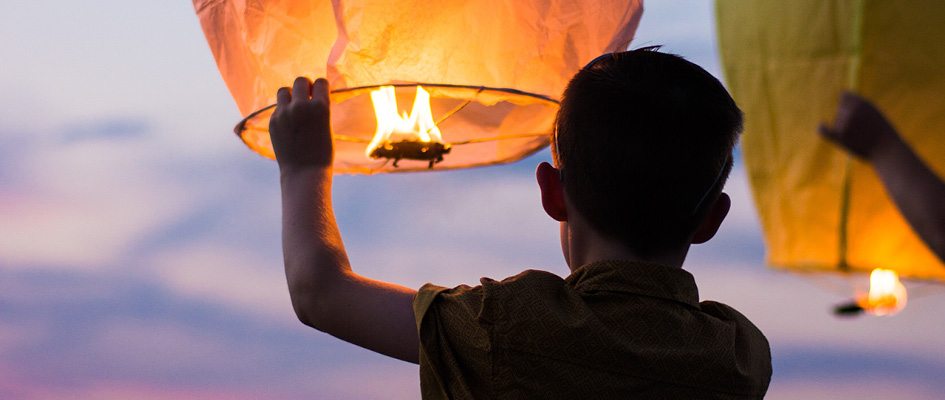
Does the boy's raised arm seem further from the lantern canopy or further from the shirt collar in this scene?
the lantern canopy

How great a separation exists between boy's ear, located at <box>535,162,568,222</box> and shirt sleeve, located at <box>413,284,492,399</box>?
17 cm

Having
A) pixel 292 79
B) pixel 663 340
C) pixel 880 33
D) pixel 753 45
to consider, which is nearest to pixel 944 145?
pixel 880 33

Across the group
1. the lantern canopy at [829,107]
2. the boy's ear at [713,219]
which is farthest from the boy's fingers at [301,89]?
the lantern canopy at [829,107]

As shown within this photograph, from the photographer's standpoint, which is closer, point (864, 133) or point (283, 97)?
point (283, 97)

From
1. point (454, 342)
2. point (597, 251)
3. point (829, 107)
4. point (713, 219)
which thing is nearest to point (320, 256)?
point (454, 342)

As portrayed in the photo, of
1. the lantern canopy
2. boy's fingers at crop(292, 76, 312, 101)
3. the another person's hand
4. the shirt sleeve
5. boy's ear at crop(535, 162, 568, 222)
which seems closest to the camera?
the shirt sleeve

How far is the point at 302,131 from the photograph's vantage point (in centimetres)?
120

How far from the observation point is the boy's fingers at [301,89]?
124 centimetres

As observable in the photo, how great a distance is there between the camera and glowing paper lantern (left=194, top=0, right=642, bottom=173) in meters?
1.30

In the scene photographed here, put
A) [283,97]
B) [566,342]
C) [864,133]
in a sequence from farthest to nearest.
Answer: [864,133] → [283,97] → [566,342]

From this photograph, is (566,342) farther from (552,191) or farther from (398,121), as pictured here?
(398,121)

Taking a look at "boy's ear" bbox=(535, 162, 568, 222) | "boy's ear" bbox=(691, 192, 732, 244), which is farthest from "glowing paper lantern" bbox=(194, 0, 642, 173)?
"boy's ear" bbox=(691, 192, 732, 244)

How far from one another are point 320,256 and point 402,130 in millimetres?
377

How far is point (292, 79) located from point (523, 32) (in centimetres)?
32
